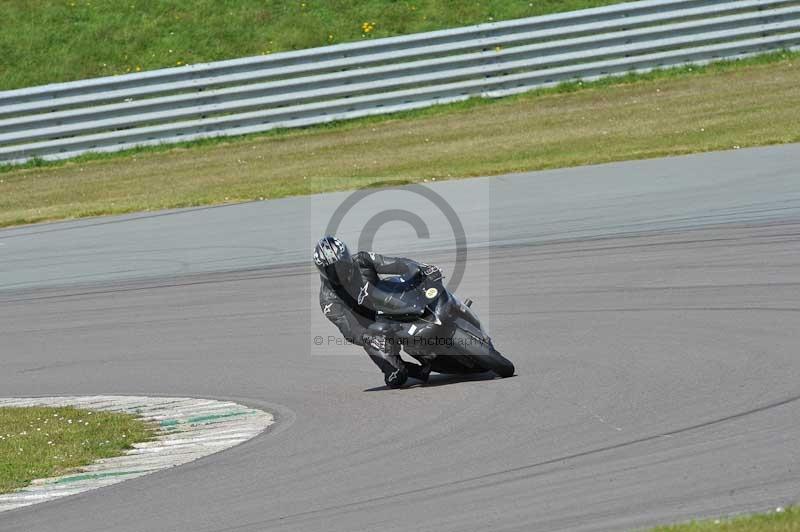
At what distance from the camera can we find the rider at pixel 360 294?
1036 cm

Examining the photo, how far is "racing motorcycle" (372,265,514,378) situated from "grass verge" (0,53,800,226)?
964 cm

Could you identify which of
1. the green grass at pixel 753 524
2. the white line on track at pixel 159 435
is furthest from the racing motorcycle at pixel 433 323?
the green grass at pixel 753 524

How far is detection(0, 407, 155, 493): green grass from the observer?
9.43 m

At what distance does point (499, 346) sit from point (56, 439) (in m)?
3.71

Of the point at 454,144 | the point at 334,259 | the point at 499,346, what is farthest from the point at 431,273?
the point at 454,144

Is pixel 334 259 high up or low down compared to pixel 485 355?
up

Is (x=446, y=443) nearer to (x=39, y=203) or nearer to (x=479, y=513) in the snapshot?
(x=479, y=513)

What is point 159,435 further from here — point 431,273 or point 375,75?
point 375,75

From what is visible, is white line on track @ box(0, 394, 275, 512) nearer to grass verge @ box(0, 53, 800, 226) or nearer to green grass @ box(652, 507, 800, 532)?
green grass @ box(652, 507, 800, 532)

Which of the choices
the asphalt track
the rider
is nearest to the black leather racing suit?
the rider

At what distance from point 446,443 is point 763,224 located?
23.9 feet

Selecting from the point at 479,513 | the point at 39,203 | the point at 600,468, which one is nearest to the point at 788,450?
the point at 600,468

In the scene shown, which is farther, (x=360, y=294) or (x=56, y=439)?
(x=360, y=294)

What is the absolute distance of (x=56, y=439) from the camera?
10188 mm
